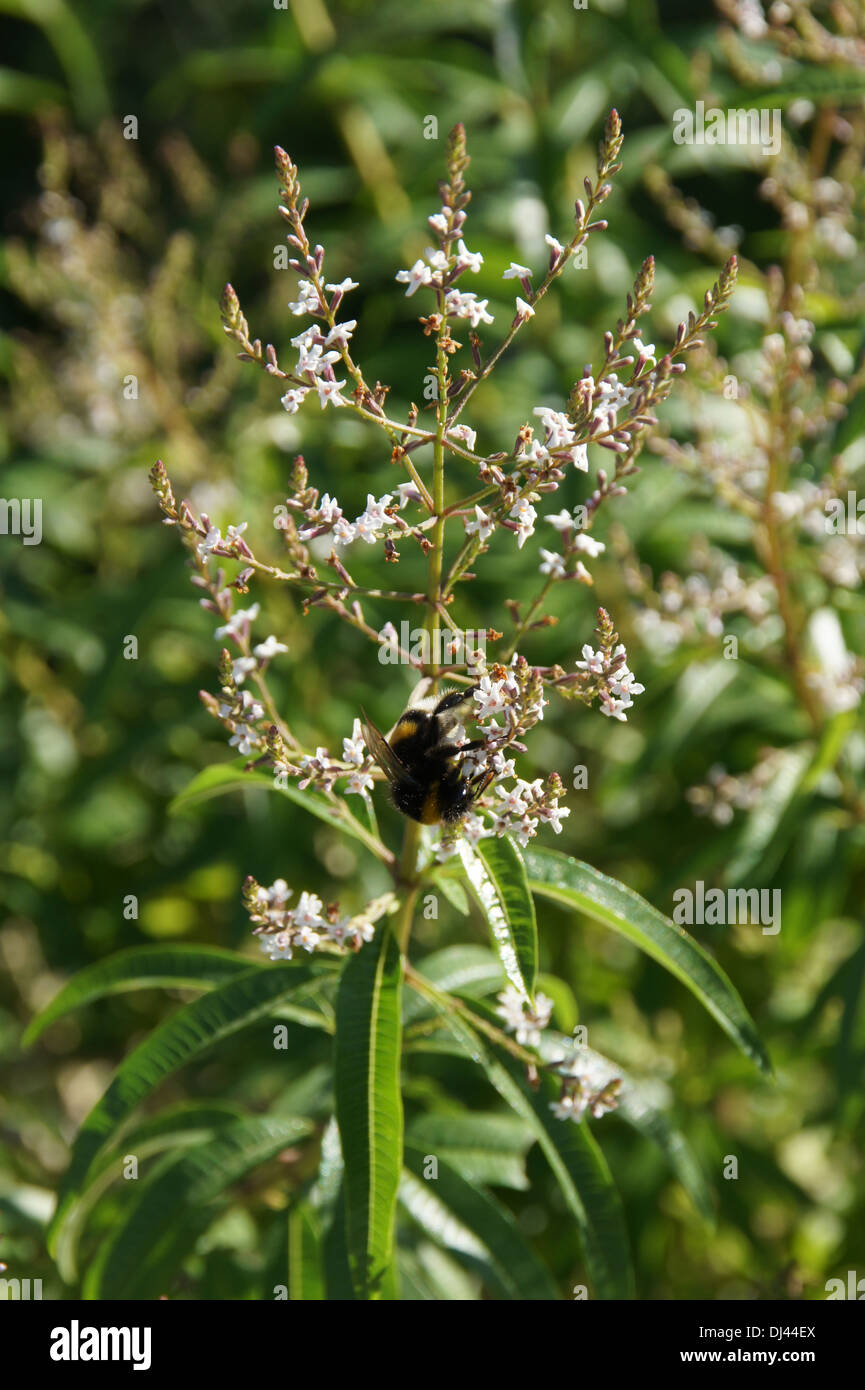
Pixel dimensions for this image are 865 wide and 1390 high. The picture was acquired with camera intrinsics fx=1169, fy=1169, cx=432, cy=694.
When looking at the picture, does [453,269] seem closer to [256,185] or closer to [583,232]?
[583,232]

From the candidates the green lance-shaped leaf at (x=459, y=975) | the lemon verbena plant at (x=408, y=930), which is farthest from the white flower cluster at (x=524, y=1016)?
the green lance-shaped leaf at (x=459, y=975)

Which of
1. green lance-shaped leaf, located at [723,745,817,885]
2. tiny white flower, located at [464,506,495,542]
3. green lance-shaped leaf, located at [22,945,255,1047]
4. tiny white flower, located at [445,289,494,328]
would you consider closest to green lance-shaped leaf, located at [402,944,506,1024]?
green lance-shaped leaf, located at [22,945,255,1047]

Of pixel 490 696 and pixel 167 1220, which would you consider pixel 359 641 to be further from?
pixel 490 696

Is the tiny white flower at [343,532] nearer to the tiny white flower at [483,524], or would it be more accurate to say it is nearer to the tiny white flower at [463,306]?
the tiny white flower at [483,524]

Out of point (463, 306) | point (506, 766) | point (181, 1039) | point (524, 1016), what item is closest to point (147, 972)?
point (181, 1039)

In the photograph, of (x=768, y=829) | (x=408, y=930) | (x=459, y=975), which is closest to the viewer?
(x=408, y=930)

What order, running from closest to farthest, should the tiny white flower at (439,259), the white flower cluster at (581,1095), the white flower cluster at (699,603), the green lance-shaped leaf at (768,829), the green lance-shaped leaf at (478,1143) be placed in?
the tiny white flower at (439,259) < the white flower cluster at (581,1095) < the green lance-shaped leaf at (478,1143) < the white flower cluster at (699,603) < the green lance-shaped leaf at (768,829)
